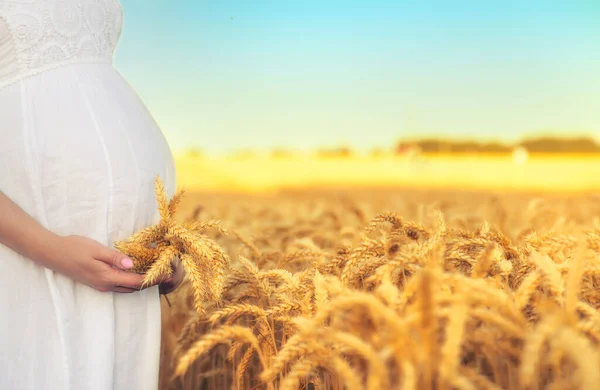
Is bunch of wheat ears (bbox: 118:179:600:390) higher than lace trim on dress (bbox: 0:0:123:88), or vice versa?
lace trim on dress (bbox: 0:0:123:88)

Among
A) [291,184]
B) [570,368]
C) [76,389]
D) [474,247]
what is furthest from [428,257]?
[291,184]

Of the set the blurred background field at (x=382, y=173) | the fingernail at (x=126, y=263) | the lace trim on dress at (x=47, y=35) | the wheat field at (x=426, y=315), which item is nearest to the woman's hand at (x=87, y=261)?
the fingernail at (x=126, y=263)

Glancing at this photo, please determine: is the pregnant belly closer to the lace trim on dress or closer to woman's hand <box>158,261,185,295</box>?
the lace trim on dress

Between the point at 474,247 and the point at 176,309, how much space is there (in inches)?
66.5

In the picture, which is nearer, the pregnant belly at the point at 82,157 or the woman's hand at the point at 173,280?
the pregnant belly at the point at 82,157

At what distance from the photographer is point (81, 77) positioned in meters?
1.86

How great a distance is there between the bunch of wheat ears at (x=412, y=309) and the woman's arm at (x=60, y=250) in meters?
0.07

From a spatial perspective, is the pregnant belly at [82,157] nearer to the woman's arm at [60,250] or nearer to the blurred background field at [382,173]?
the woman's arm at [60,250]

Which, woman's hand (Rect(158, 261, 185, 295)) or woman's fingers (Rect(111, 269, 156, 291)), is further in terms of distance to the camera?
woman's hand (Rect(158, 261, 185, 295))

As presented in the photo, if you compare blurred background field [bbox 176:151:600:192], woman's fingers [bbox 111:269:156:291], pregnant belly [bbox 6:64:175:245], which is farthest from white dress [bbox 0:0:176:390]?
blurred background field [bbox 176:151:600:192]

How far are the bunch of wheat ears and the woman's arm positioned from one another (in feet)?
0.22

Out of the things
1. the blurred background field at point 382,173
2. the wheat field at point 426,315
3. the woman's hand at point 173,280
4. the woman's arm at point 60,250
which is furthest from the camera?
the blurred background field at point 382,173

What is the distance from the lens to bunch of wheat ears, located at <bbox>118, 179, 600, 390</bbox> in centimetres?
108

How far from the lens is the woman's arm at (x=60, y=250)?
5.47 feet
